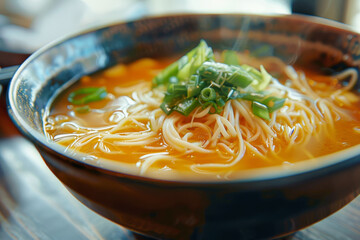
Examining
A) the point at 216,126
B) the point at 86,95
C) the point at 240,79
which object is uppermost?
the point at 240,79

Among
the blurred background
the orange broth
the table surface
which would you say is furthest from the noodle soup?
the blurred background

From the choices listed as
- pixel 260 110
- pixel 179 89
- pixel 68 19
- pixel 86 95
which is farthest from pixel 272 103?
pixel 68 19

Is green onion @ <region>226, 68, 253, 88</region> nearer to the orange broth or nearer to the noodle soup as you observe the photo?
the noodle soup

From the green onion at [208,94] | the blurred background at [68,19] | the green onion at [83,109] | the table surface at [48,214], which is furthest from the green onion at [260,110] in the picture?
the blurred background at [68,19]

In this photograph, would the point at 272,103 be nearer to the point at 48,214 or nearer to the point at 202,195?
the point at 202,195

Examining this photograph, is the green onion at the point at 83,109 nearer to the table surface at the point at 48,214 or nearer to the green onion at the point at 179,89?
the table surface at the point at 48,214
